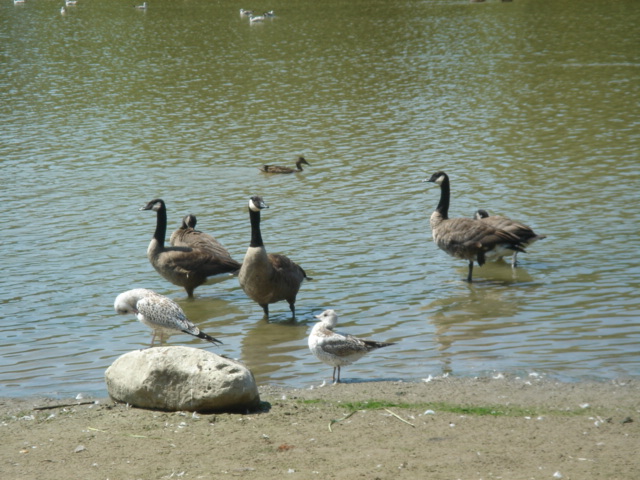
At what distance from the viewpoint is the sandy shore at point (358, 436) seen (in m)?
7.21

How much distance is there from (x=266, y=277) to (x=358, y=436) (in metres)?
4.69

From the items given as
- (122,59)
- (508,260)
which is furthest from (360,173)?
(122,59)

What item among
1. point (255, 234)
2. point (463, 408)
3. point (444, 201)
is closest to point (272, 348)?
point (255, 234)

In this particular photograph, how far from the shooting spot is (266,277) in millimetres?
12266

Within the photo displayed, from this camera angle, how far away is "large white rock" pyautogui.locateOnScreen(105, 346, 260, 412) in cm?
847

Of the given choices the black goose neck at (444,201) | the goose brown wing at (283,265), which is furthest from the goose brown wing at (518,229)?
the goose brown wing at (283,265)

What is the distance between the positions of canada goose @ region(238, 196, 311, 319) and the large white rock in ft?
11.7

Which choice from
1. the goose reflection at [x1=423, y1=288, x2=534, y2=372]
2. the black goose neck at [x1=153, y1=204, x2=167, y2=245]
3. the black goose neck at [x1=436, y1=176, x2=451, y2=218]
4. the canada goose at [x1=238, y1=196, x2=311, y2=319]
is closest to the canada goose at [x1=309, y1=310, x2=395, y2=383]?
the goose reflection at [x1=423, y1=288, x2=534, y2=372]

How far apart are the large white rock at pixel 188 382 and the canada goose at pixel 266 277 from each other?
11.7 ft

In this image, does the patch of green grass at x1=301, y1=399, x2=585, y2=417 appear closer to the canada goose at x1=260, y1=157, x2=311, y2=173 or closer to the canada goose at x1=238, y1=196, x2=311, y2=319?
the canada goose at x1=238, y1=196, x2=311, y2=319

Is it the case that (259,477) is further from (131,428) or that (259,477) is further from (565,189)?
(565,189)

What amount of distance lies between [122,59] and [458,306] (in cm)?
3081

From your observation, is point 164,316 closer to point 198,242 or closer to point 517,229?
point 198,242

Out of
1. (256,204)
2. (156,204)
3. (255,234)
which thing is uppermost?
(256,204)
